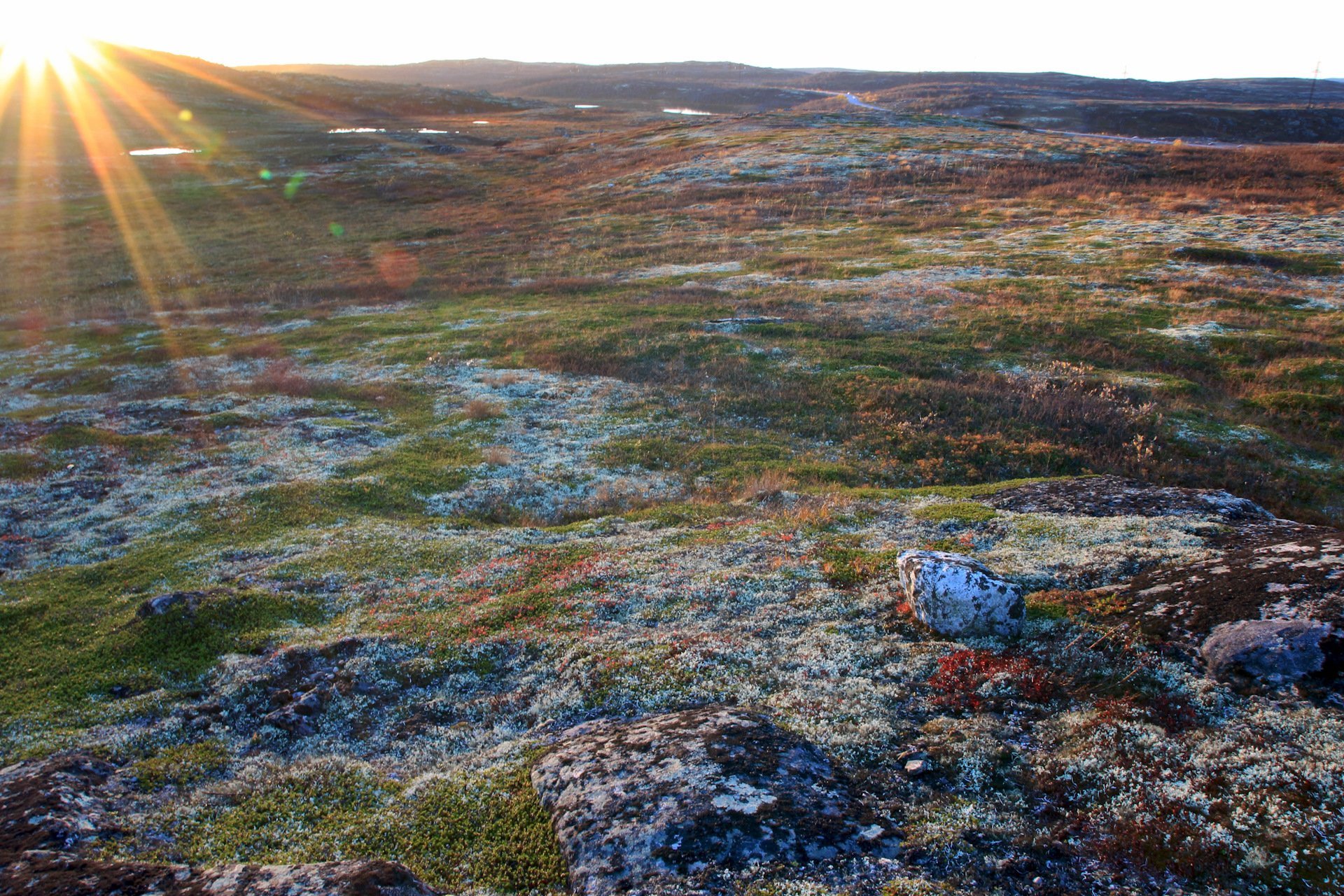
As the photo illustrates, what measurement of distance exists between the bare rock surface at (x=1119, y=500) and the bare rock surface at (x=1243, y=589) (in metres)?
3.08

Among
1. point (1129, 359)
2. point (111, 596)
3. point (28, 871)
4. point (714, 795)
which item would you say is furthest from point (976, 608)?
point (1129, 359)

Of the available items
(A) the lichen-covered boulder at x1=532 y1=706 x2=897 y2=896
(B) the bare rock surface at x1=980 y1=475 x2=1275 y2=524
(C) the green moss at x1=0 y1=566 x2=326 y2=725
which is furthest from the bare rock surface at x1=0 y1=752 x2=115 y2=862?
(B) the bare rock surface at x1=980 y1=475 x2=1275 y2=524

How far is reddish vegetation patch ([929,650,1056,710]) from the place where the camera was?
9.58 m

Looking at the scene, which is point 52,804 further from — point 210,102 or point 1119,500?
point 210,102

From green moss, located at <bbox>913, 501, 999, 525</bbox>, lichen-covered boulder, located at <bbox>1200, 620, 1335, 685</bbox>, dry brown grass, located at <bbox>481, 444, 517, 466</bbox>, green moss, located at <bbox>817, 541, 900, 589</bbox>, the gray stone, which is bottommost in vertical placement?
the gray stone

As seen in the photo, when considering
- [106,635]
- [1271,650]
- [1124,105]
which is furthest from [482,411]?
[1124,105]

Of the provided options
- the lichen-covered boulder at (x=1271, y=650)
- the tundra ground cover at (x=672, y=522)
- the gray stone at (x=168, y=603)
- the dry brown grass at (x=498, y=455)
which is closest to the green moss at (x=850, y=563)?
the tundra ground cover at (x=672, y=522)

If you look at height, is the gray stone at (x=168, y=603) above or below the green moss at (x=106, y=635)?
above

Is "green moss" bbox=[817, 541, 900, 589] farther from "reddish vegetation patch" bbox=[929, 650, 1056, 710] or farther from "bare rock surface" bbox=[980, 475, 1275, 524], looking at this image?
"bare rock surface" bbox=[980, 475, 1275, 524]

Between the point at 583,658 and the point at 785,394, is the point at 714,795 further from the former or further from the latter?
the point at 785,394

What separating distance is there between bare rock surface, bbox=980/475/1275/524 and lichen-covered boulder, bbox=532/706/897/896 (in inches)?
406

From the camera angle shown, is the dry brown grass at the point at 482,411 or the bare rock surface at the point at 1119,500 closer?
the bare rock surface at the point at 1119,500

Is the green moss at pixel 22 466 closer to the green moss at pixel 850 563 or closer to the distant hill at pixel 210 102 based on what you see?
the green moss at pixel 850 563

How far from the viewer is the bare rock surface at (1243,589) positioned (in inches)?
364
